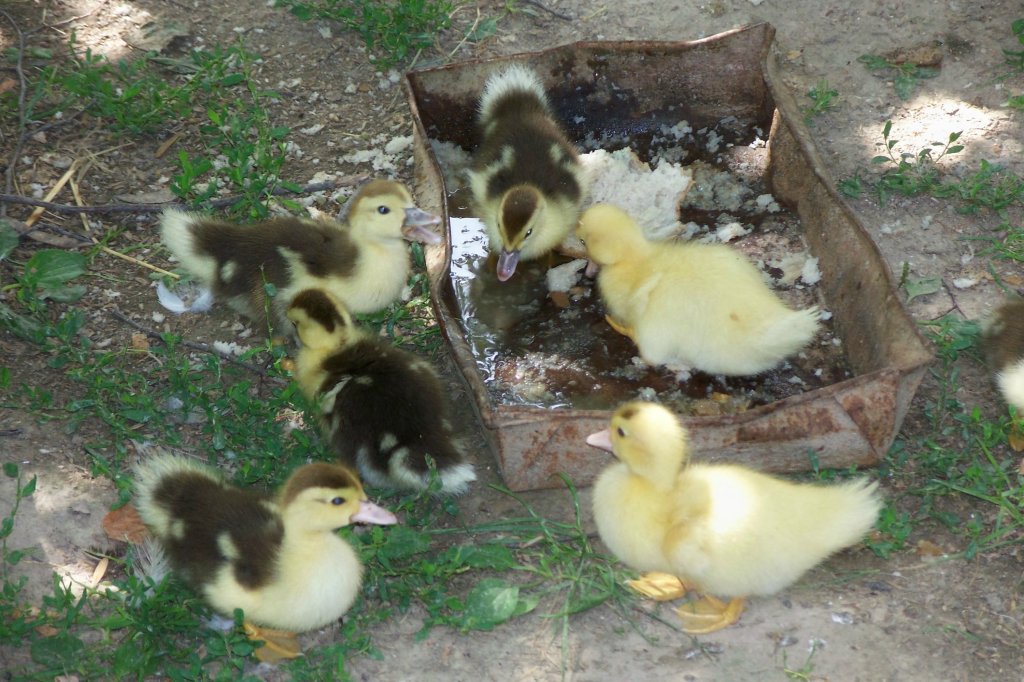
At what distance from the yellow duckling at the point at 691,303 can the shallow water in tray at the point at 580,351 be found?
10 cm

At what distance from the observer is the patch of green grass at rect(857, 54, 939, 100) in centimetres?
509

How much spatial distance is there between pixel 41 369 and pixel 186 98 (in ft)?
5.59

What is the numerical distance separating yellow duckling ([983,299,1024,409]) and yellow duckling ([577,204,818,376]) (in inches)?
25.4

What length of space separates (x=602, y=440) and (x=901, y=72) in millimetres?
3194

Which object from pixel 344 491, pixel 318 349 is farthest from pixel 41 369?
pixel 344 491

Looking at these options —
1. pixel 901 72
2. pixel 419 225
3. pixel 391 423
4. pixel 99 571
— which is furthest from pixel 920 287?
pixel 99 571

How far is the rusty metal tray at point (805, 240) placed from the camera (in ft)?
10.3

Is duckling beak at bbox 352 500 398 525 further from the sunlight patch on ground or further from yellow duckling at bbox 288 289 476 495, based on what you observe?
the sunlight patch on ground

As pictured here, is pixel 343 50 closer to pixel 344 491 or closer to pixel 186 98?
pixel 186 98

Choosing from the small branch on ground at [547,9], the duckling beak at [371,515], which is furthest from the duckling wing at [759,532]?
the small branch on ground at [547,9]

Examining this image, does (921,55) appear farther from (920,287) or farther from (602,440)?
(602,440)

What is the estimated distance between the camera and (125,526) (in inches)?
131

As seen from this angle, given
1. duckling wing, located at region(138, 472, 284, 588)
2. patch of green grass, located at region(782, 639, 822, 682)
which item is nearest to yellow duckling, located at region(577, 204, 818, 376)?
patch of green grass, located at region(782, 639, 822, 682)

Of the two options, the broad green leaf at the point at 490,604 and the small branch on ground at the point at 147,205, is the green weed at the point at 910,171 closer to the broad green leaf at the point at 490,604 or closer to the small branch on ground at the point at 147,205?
the small branch on ground at the point at 147,205
